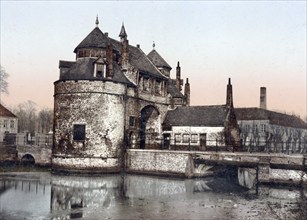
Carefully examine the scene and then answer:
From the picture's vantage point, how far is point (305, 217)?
16.7 m

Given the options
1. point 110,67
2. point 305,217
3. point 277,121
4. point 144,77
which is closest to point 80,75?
point 110,67

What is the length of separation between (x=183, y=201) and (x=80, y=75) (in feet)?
53.9

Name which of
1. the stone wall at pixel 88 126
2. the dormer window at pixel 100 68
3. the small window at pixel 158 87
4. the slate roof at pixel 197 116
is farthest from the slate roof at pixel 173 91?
the dormer window at pixel 100 68

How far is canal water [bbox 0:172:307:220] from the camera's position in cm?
1711

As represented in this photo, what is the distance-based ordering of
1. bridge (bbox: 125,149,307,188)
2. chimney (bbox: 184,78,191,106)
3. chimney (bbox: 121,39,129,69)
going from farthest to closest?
chimney (bbox: 184,78,191,106)
chimney (bbox: 121,39,129,69)
bridge (bbox: 125,149,307,188)

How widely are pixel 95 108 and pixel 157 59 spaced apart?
15.9m

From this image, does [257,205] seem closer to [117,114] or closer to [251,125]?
[117,114]

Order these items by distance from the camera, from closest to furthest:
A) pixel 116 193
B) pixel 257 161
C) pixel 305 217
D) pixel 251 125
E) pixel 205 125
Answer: pixel 305 217 < pixel 116 193 < pixel 257 161 < pixel 205 125 < pixel 251 125

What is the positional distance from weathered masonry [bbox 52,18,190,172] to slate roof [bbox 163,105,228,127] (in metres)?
4.45

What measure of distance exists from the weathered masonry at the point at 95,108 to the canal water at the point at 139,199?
289 cm

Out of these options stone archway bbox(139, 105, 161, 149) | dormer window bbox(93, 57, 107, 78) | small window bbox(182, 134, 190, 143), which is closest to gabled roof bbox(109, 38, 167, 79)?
stone archway bbox(139, 105, 161, 149)

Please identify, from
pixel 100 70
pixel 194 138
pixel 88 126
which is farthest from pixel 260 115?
pixel 88 126

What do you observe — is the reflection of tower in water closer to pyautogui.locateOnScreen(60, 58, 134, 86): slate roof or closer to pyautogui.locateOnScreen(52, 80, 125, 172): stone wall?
pyautogui.locateOnScreen(52, 80, 125, 172): stone wall

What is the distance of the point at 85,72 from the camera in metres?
33.1
